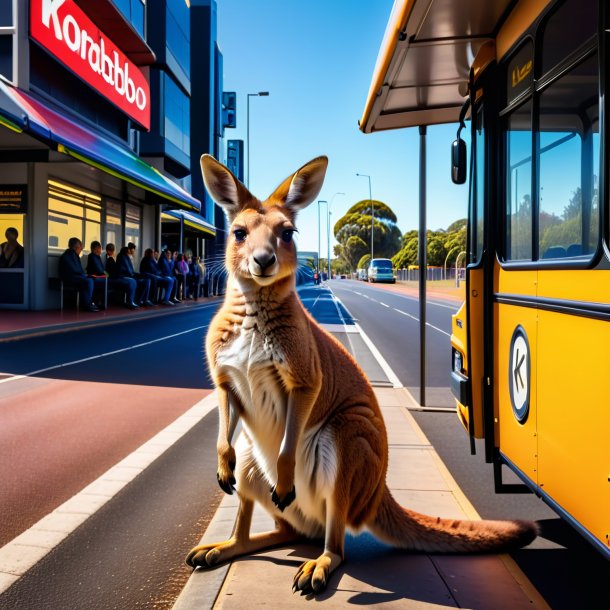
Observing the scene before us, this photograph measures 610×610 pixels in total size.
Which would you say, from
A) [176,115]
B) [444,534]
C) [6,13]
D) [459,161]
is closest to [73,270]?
[6,13]

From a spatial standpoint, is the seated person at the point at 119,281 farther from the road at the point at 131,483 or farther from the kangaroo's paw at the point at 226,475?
the kangaroo's paw at the point at 226,475

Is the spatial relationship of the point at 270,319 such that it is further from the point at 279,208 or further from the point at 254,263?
the point at 279,208

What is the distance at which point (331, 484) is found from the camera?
2602mm

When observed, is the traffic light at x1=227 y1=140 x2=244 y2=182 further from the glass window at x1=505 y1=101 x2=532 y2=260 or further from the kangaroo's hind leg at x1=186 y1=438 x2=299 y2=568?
the kangaroo's hind leg at x1=186 y1=438 x2=299 y2=568

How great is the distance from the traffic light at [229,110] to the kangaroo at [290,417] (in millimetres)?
55956

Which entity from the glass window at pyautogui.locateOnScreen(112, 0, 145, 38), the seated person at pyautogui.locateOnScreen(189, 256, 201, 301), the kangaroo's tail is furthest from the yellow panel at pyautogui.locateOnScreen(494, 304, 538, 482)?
the glass window at pyautogui.locateOnScreen(112, 0, 145, 38)

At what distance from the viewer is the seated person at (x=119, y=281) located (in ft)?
67.3

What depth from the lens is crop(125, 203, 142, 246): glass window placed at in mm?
25698

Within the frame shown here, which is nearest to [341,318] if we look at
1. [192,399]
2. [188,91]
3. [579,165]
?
[192,399]

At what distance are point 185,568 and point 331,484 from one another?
3.51 feet

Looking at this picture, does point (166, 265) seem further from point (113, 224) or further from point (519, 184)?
point (519, 184)

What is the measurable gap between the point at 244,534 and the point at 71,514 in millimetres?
1462

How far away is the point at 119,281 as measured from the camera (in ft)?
67.2

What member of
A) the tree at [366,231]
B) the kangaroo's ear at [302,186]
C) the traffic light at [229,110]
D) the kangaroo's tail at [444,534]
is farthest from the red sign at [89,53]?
the tree at [366,231]
